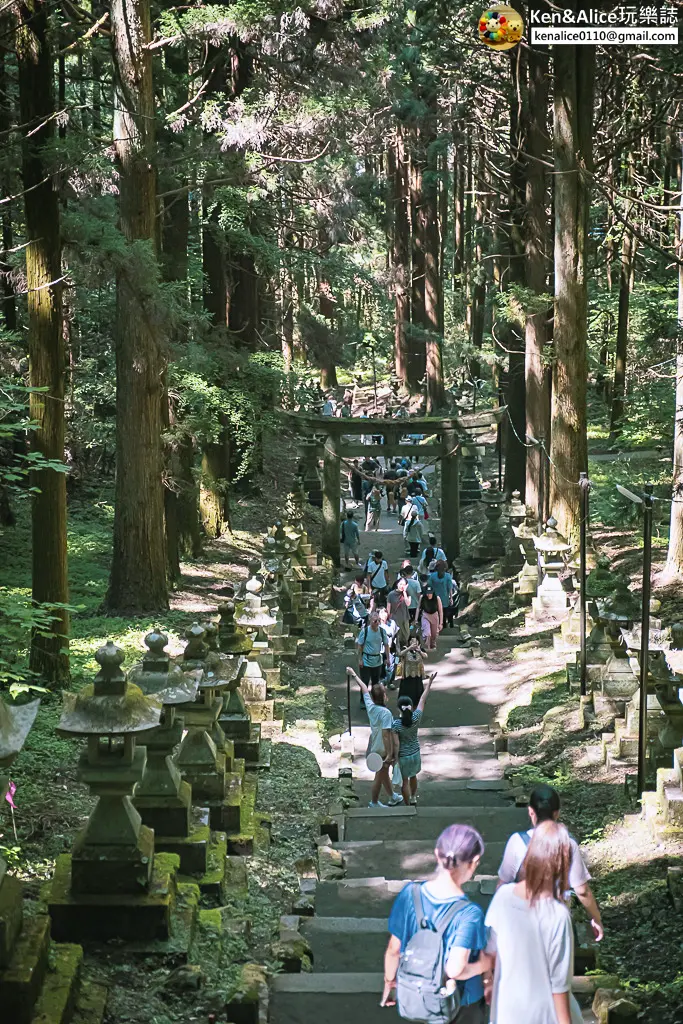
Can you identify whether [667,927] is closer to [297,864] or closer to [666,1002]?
[666,1002]

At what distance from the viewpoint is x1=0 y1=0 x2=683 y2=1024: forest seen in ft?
39.9

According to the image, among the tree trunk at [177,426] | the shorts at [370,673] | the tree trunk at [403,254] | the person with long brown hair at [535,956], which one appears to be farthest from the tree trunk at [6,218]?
the tree trunk at [403,254]

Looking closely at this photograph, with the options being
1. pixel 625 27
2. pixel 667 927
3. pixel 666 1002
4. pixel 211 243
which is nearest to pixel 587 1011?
pixel 666 1002

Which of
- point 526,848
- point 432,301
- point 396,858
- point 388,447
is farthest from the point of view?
point 432,301

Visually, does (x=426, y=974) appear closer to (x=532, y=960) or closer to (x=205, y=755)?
(x=532, y=960)

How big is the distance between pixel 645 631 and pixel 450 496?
18349mm

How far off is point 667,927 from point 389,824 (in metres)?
2.94

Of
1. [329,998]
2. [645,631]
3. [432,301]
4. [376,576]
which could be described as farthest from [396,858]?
[432,301]

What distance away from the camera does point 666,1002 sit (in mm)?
6789

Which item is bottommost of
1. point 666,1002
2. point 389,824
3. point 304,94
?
point 389,824

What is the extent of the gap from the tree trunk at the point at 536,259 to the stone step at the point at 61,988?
1824cm

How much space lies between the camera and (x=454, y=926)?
4527 millimetres

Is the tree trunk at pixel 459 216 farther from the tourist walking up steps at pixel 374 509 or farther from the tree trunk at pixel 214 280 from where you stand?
the tree trunk at pixel 214 280

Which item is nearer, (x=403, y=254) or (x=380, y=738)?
(x=380, y=738)
